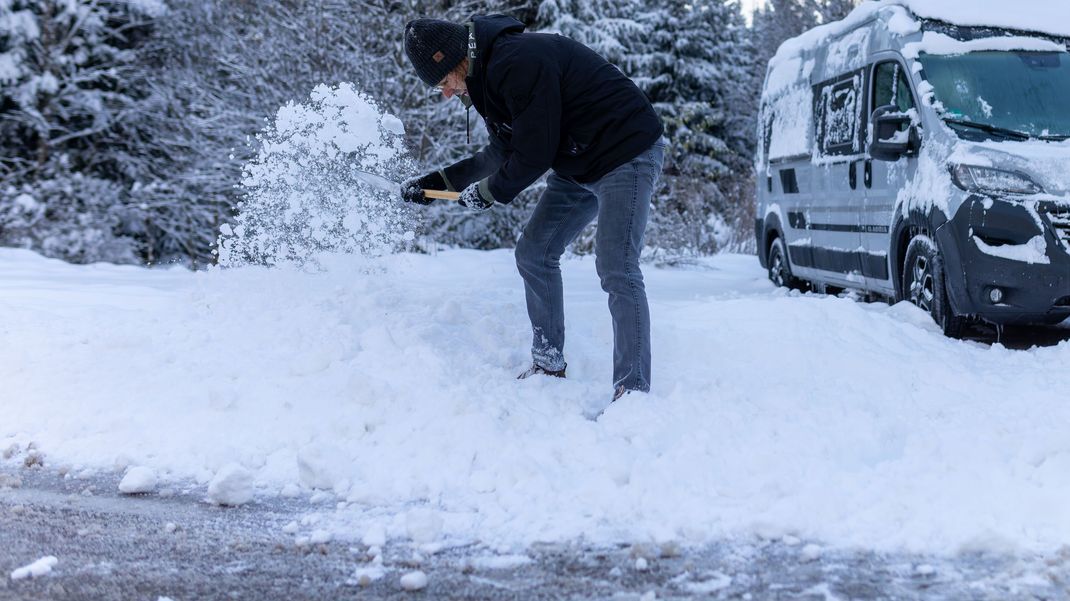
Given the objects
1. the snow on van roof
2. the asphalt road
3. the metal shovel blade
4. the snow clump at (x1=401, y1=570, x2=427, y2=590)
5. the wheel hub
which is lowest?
the asphalt road

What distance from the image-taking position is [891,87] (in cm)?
772

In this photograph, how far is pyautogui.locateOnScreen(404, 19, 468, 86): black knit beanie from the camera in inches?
183

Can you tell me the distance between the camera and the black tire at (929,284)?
6812 mm

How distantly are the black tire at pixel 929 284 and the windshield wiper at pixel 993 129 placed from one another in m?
0.70

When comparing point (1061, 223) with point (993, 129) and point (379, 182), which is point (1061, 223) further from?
point (379, 182)

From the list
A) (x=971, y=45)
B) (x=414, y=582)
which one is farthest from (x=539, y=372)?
(x=971, y=45)

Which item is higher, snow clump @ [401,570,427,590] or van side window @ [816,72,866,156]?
van side window @ [816,72,866,156]

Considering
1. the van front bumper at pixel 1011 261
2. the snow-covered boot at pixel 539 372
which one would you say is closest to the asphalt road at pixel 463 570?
the snow-covered boot at pixel 539 372

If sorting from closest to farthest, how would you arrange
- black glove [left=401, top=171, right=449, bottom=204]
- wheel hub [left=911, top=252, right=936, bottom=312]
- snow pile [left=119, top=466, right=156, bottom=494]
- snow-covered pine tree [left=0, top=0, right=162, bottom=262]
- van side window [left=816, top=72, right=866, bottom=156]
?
1. snow pile [left=119, top=466, right=156, bottom=494]
2. black glove [left=401, top=171, right=449, bottom=204]
3. wheel hub [left=911, top=252, right=936, bottom=312]
4. van side window [left=816, top=72, right=866, bottom=156]
5. snow-covered pine tree [left=0, top=0, right=162, bottom=262]

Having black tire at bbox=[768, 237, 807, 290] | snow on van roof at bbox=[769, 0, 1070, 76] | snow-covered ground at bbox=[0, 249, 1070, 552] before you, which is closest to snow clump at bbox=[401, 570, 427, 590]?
snow-covered ground at bbox=[0, 249, 1070, 552]

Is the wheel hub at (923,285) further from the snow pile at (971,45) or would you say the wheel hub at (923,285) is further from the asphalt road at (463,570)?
the asphalt road at (463,570)

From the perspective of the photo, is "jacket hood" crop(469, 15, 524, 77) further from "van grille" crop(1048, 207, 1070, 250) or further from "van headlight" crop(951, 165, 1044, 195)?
"van grille" crop(1048, 207, 1070, 250)

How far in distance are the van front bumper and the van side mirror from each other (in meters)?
0.73

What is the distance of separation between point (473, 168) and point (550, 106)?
92 cm
